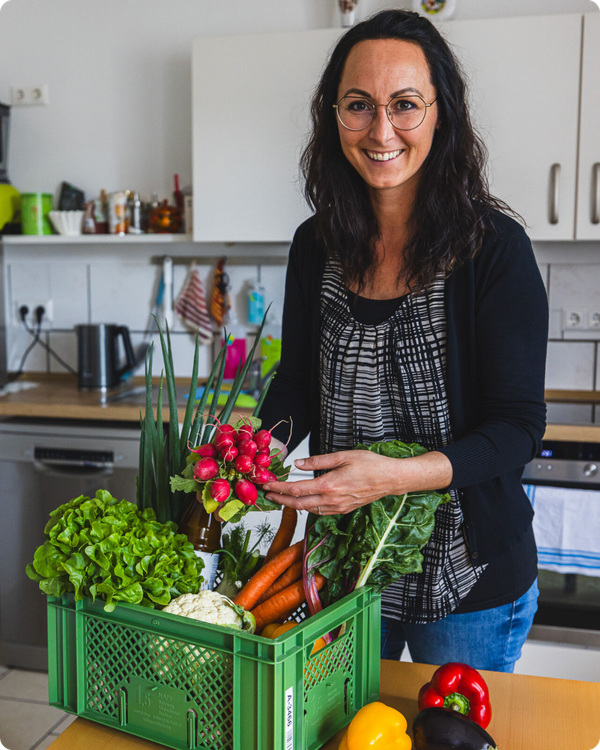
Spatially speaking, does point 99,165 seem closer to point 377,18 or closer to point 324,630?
point 377,18

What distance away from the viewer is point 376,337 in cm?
107

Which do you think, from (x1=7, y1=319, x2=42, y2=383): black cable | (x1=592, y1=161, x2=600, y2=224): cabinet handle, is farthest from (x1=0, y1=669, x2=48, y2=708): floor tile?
(x1=592, y1=161, x2=600, y2=224): cabinet handle

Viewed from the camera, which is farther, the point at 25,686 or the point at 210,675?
the point at 25,686

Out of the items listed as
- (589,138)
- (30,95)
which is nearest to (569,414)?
(589,138)

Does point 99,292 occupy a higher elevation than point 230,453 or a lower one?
higher

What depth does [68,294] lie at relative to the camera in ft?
9.50

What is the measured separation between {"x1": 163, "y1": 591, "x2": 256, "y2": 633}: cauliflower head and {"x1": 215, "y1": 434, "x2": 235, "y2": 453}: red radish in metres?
0.16

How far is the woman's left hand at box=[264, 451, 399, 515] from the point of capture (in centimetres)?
83

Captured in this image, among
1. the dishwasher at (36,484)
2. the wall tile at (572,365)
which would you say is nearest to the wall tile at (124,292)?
the dishwasher at (36,484)

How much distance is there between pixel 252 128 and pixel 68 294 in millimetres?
1077

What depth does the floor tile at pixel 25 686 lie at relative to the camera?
7.48ft

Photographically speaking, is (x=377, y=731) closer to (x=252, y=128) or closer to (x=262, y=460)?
(x=262, y=460)

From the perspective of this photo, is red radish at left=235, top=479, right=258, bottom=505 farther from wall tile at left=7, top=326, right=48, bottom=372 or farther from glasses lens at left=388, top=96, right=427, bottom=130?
wall tile at left=7, top=326, right=48, bottom=372

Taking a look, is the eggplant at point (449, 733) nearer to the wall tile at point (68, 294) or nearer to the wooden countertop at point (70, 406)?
the wooden countertop at point (70, 406)
